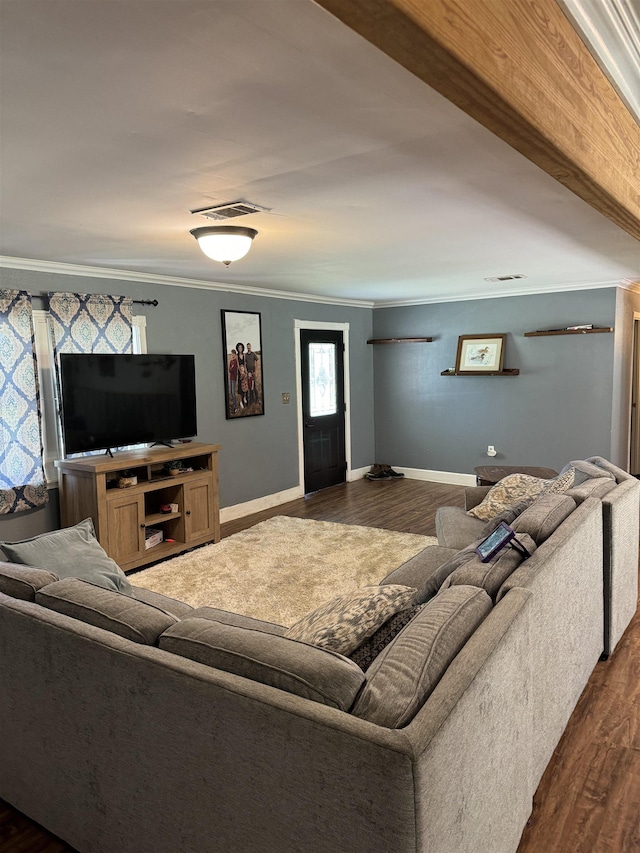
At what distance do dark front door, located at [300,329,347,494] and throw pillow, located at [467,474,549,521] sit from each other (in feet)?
11.9

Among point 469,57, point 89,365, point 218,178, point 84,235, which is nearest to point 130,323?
point 89,365

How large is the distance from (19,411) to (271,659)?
362 centimetres

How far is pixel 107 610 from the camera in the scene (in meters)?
1.89

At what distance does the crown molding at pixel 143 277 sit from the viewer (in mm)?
4453

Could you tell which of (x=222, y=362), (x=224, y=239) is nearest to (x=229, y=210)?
(x=224, y=239)

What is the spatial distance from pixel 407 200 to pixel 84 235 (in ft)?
6.38

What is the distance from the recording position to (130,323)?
515 centimetres

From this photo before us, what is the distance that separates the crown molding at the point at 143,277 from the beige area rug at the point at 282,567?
236cm

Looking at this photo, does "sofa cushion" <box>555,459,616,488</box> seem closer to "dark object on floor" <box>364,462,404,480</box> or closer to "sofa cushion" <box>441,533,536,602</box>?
"sofa cushion" <box>441,533,536,602</box>

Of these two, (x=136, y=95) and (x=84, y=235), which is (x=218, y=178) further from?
(x=84, y=235)

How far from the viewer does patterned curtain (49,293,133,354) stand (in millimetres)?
4628

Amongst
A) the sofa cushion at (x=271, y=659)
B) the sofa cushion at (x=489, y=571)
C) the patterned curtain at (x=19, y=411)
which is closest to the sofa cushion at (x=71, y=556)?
the sofa cushion at (x=271, y=659)

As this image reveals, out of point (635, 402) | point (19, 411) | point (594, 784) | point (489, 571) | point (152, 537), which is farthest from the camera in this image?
point (635, 402)

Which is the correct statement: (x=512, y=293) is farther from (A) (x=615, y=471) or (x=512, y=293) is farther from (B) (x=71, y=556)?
(B) (x=71, y=556)
